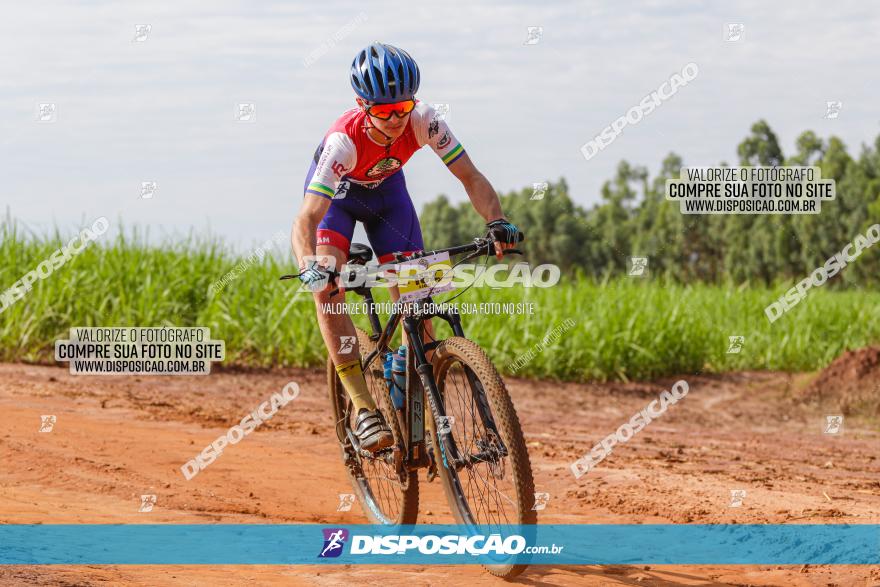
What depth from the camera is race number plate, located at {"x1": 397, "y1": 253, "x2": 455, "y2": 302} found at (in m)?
5.10

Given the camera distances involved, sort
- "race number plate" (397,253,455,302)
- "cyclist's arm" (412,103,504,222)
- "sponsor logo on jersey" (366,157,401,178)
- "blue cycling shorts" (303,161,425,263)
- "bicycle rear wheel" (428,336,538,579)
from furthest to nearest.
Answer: "blue cycling shorts" (303,161,425,263) → "sponsor logo on jersey" (366,157,401,178) → "cyclist's arm" (412,103,504,222) → "race number plate" (397,253,455,302) → "bicycle rear wheel" (428,336,538,579)

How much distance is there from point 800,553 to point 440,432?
7.75 feet

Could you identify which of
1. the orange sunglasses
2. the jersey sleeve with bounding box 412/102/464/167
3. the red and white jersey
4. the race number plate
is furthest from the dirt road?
the orange sunglasses

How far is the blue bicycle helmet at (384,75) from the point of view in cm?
516

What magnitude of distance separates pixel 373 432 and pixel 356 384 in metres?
0.31

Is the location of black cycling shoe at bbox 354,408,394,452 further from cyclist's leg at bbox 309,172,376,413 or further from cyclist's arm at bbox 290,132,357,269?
cyclist's arm at bbox 290,132,357,269

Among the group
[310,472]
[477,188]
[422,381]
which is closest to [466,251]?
[477,188]

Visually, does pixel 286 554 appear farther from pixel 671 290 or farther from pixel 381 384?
pixel 671 290

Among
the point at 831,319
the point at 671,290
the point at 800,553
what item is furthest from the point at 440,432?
the point at 831,319

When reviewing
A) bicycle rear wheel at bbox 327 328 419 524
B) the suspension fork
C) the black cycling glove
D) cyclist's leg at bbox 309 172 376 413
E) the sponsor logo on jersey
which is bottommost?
bicycle rear wheel at bbox 327 328 419 524

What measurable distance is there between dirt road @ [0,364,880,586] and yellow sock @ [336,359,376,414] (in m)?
0.89

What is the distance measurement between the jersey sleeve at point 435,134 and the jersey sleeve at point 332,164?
15.7 inches

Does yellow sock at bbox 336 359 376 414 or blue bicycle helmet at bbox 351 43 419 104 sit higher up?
blue bicycle helmet at bbox 351 43 419 104

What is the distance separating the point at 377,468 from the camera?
639 centimetres
